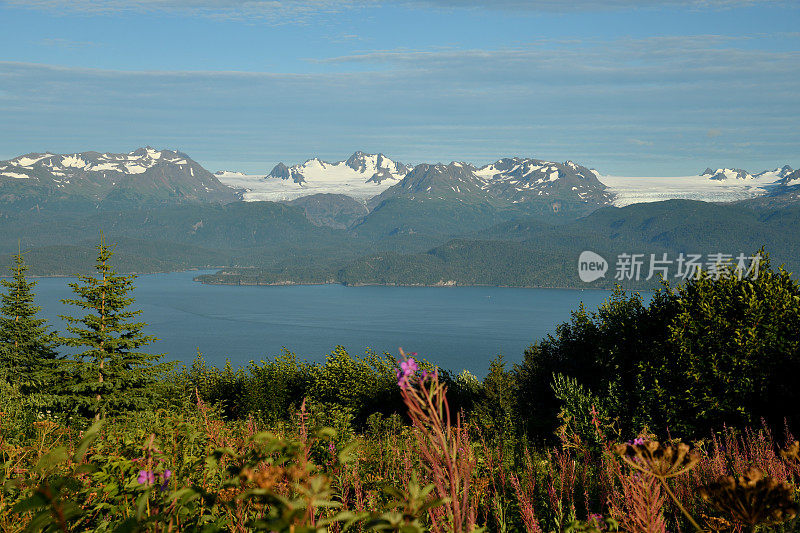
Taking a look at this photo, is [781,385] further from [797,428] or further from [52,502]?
[52,502]

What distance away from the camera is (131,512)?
257cm

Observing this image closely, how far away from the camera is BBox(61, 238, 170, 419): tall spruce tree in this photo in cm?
2680

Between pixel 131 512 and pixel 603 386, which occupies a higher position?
pixel 131 512

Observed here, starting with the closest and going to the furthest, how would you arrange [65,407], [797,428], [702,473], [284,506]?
[284,506]
[702,473]
[797,428]
[65,407]

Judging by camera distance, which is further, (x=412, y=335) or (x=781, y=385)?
(x=412, y=335)

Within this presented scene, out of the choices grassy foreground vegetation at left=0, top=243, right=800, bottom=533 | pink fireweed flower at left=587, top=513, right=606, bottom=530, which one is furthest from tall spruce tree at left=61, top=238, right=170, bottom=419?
pink fireweed flower at left=587, top=513, right=606, bottom=530

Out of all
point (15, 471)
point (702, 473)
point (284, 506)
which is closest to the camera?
point (284, 506)

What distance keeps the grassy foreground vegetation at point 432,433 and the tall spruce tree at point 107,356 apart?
0.11 metres

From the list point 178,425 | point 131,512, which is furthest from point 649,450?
point 178,425

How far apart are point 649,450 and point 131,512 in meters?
2.15

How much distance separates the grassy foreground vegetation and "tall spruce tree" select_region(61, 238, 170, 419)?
0.36 ft

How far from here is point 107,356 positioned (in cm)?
2753

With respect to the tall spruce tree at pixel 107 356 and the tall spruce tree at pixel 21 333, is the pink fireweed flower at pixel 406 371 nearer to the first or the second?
the tall spruce tree at pixel 107 356

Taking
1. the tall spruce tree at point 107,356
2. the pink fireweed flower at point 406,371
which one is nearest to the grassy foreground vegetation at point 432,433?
the pink fireweed flower at point 406,371
